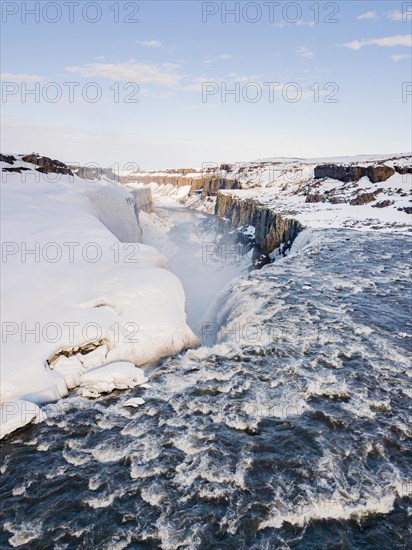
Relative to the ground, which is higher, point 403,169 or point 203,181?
point 203,181

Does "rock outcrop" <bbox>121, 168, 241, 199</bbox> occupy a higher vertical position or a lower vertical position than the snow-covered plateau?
higher

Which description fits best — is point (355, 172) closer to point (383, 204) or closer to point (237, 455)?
point (383, 204)

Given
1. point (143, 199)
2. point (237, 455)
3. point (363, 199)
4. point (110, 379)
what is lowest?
point (237, 455)

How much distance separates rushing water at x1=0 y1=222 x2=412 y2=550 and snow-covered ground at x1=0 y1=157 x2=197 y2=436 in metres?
0.83

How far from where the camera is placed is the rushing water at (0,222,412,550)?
7.68 meters

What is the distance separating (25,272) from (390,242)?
30.4m

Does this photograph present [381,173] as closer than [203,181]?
Yes

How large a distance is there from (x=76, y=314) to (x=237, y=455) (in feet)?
25.6

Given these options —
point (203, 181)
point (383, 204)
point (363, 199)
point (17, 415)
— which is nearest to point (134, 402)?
point (17, 415)

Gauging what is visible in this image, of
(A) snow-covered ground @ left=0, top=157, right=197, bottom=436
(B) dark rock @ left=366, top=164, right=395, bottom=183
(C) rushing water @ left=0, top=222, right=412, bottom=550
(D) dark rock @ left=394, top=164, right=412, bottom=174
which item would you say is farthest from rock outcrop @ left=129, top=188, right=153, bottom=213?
(C) rushing water @ left=0, top=222, right=412, bottom=550

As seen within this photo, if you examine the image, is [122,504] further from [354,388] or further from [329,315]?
[329,315]

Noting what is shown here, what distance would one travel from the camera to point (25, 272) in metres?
16.9

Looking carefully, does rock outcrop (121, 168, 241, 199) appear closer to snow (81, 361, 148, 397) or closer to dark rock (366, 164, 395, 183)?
dark rock (366, 164, 395, 183)

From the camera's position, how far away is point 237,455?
381 inches
